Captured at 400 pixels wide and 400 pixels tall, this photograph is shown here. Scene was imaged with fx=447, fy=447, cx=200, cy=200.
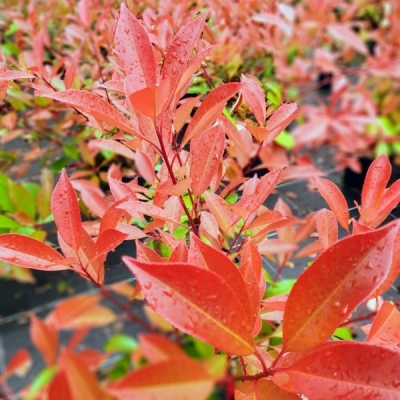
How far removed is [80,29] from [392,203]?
2.66ft

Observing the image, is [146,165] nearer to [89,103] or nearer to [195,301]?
[89,103]

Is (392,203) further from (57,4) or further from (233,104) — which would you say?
(57,4)

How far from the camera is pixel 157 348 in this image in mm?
213

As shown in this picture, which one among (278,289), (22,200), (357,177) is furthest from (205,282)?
(357,177)

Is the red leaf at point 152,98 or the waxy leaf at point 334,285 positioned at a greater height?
the red leaf at point 152,98

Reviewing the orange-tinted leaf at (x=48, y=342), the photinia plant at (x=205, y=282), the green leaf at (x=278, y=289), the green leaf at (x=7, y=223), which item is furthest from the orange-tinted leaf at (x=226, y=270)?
the green leaf at (x=7, y=223)

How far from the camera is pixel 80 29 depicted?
99 centimetres

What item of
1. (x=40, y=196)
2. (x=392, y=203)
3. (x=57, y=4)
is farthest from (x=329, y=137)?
(x=392, y=203)

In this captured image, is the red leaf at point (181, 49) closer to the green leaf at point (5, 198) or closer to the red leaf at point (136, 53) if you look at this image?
the red leaf at point (136, 53)

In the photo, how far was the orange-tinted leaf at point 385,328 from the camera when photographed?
0.36 m

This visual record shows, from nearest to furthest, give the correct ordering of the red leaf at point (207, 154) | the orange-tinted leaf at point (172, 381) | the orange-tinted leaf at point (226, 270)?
1. the orange-tinted leaf at point (172, 381)
2. the orange-tinted leaf at point (226, 270)
3. the red leaf at point (207, 154)

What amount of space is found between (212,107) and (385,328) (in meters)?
0.23

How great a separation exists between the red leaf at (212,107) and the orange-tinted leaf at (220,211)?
Result: 81mm

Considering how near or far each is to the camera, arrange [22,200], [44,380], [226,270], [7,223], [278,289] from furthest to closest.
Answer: [22,200], [7,223], [278,289], [44,380], [226,270]
